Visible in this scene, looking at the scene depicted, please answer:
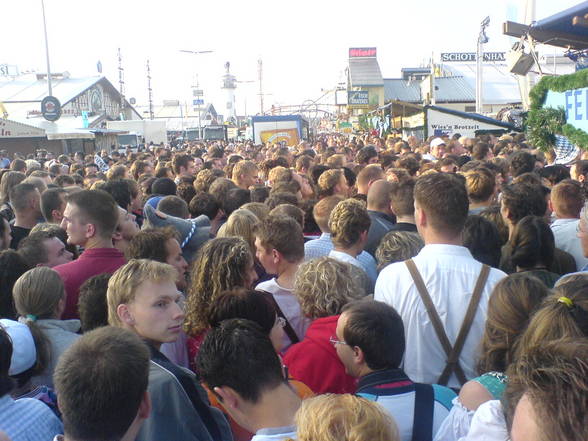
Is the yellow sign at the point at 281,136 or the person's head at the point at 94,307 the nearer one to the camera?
the person's head at the point at 94,307

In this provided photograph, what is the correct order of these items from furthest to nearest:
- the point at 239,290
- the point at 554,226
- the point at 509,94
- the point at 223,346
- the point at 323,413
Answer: the point at 509,94 < the point at 554,226 < the point at 239,290 < the point at 223,346 < the point at 323,413

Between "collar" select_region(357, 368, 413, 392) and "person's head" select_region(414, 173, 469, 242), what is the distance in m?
1.03

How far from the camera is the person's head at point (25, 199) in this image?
19.9 feet

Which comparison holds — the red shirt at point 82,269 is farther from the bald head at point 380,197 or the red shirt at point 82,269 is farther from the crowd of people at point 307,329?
the bald head at point 380,197

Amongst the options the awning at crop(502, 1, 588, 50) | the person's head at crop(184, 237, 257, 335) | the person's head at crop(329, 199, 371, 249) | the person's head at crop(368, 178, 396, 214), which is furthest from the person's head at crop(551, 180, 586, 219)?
the awning at crop(502, 1, 588, 50)

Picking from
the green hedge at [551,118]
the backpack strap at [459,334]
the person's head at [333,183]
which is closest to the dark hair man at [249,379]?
the backpack strap at [459,334]

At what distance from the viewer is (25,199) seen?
241 inches

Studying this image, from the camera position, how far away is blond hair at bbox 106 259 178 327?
3.00 metres

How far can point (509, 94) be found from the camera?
58344 millimetres

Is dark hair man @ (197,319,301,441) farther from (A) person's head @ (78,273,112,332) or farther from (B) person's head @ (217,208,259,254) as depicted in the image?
(B) person's head @ (217,208,259,254)

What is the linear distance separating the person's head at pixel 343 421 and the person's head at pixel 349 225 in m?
2.58

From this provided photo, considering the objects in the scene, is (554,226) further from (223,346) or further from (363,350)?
(223,346)

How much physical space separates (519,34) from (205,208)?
1074 centimetres

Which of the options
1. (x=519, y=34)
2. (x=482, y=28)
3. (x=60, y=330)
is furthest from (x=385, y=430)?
(x=482, y=28)
